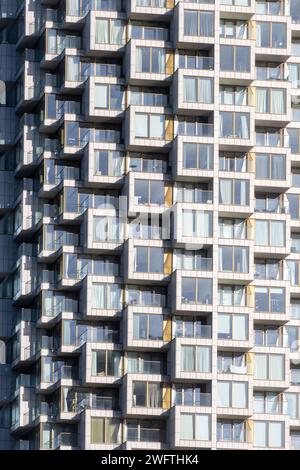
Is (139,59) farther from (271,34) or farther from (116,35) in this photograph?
(271,34)

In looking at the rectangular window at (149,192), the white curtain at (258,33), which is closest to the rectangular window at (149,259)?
the rectangular window at (149,192)

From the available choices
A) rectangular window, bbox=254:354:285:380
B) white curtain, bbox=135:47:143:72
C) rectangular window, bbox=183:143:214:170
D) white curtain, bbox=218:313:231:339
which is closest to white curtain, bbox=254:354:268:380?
rectangular window, bbox=254:354:285:380

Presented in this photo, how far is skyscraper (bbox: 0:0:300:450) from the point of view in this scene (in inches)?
6890

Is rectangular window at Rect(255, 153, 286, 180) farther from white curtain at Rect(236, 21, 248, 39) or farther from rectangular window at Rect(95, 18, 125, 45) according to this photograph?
rectangular window at Rect(95, 18, 125, 45)

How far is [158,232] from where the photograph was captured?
17700cm

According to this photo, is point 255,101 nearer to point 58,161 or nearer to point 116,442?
point 58,161

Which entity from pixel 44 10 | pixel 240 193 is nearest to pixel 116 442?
pixel 240 193

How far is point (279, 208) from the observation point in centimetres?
18000

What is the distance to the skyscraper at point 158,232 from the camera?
6890 inches

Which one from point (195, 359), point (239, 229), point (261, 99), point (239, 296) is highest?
point (261, 99)

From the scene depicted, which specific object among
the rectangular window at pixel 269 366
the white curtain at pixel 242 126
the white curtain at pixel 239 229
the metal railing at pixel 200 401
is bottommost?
the metal railing at pixel 200 401

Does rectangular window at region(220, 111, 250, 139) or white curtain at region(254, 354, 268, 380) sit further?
rectangular window at region(220, 111, 250, 139)

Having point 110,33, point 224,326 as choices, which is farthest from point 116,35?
point 224,326

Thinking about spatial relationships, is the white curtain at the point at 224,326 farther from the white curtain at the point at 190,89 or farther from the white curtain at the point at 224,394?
the white curtain at the point at 190,89
